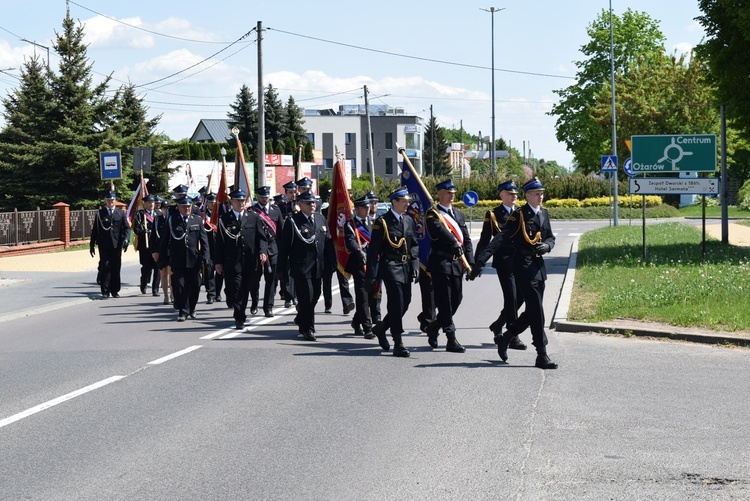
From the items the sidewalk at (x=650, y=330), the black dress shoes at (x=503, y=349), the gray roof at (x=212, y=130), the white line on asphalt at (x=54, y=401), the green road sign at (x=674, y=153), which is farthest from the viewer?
the gray roof at (x=212, y=130)

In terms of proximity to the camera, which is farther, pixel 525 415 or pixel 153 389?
pixel 153 389

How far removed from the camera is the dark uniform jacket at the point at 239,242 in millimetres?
14195

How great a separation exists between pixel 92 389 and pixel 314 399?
214 cm

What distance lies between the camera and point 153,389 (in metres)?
9.24

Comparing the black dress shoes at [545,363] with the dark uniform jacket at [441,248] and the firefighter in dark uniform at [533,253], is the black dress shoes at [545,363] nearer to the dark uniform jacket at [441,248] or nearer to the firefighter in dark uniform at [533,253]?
the firefighter in dark uniform at [533,253]

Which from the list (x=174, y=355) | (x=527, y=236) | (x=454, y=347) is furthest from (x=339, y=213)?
(x=527, y=236)

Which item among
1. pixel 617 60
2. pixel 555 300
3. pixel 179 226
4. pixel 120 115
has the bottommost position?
pixel 555 300

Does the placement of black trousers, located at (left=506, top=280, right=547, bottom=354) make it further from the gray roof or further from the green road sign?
the gray roof

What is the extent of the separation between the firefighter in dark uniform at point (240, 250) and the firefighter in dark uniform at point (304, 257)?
4.43 ft

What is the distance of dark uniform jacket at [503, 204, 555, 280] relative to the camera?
33.5ft

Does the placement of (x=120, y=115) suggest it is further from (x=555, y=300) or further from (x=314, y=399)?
(x=314, y=399)

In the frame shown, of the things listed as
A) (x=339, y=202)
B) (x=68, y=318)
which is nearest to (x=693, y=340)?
(x=339, y=202)

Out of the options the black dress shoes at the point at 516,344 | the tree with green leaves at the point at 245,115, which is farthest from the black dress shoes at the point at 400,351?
the tree with green leaves at the point at 245,115

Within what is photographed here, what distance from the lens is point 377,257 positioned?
11.5 meters
